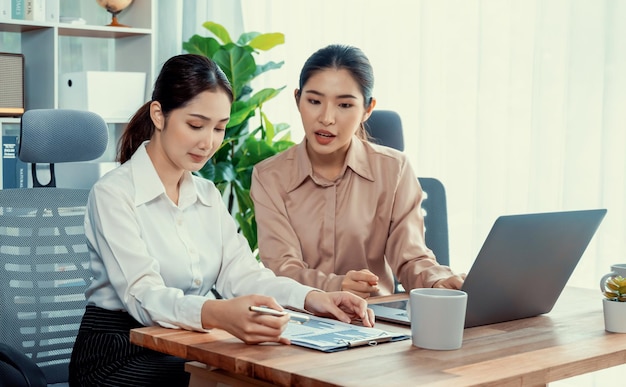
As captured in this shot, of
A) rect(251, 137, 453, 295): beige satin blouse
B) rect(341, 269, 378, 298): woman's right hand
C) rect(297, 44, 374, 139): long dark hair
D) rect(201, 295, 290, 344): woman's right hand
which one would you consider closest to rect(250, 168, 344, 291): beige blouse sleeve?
rect(251, 137, 453, 295): beige satin blouse

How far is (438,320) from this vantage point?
4.81 ft

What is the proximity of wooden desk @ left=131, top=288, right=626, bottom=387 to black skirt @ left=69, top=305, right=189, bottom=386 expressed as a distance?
0.58 ft

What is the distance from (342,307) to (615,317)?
498 millimetres

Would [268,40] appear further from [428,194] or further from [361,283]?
[361,283]

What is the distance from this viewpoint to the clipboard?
4.78ft

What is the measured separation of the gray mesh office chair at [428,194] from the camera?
2.66 m

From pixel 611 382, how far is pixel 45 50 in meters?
2.67

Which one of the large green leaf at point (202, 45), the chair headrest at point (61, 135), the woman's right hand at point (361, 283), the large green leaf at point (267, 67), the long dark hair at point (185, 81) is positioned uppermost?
the large green leaf at point (202, 45)

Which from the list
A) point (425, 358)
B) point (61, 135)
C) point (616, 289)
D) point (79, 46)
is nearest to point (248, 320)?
point (425, 358)

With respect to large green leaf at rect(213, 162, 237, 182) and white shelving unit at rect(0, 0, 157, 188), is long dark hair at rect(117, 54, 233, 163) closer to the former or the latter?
white shelving unit at rect(0, 0, 157, 188)

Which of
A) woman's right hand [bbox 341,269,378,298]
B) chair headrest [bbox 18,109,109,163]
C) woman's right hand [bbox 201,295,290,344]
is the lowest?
woman's right hand [bbox 341,269,378,298]

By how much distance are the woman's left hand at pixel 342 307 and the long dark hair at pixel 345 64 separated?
0.79m

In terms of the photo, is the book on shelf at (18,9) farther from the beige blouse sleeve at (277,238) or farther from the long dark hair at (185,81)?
the long dark hair at (185,81)

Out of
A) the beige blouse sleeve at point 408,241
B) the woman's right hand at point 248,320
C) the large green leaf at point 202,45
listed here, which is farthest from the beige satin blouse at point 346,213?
the large green leaf at point 202,45
